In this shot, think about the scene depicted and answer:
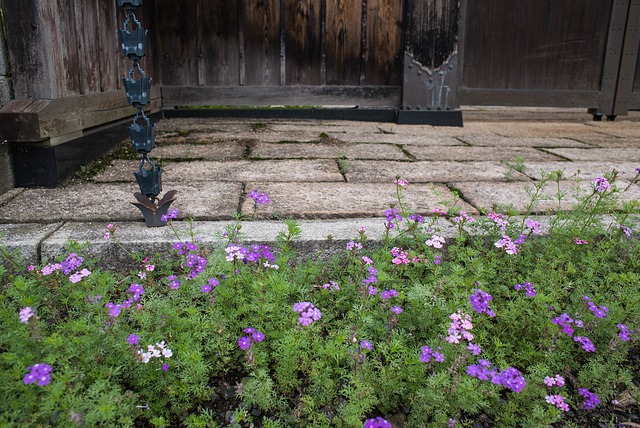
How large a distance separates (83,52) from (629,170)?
373 centimetres

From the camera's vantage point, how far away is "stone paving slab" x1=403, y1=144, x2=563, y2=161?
11.3ft

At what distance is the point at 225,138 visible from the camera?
4047 mm

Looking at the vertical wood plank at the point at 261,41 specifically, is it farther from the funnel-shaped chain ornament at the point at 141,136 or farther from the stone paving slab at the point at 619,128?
the stone paving slab at the point at 619,128

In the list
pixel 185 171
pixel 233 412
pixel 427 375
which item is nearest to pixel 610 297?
pixel 427 375

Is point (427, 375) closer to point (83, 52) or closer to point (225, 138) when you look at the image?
point (83, 52)

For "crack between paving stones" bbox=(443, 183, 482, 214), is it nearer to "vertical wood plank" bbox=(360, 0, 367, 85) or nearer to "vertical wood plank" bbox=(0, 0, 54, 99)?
"vertical wood plank" bbox=(0, 0, 54, 99)

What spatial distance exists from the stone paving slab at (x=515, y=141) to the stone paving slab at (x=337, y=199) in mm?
1853

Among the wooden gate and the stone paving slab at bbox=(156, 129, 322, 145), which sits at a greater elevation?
the wooden gate

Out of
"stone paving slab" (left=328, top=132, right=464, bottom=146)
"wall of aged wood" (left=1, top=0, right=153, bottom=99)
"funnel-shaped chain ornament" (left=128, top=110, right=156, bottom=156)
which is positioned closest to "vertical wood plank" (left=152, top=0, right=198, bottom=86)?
"wall of aged wood" (left=1, top=0, right=153, bottom=99)

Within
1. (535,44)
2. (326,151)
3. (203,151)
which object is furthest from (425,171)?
(535,44)

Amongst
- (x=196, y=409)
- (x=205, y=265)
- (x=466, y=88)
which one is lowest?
(x=196, y=409)

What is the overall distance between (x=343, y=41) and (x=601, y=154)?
2992 millimetres

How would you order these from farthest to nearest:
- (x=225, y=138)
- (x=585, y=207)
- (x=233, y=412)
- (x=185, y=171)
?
(x=225, y=138) < (x=185, y=171) < (x=585, y=207) < (x=233, y=412)

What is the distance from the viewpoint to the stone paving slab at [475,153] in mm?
3434
